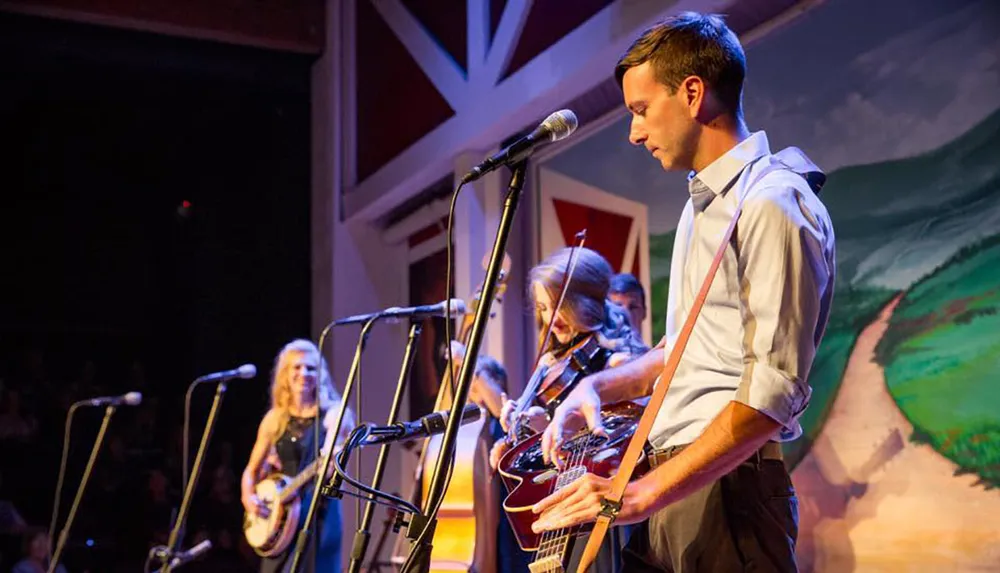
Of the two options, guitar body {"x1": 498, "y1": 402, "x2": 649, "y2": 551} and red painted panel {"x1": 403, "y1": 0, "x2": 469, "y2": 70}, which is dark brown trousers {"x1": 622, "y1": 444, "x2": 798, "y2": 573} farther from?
red painted panel {"x1": 403, "y1": 0, "x2": 469, "y2": 70}

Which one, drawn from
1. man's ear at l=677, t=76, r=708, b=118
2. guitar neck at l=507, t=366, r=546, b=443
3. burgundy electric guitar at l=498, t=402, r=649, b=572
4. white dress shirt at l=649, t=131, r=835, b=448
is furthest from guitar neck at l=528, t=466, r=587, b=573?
guitar neck at l=507, t=366, r=546, b=443

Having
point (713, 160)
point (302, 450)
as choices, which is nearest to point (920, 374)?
point (713, 160)

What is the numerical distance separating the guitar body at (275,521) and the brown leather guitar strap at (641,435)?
406 centimetres

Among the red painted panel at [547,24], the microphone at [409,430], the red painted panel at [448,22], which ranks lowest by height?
the microphone at [409,430]

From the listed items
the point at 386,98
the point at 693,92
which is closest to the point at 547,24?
the point at 386,98

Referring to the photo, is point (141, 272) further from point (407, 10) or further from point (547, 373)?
point (547, 373)

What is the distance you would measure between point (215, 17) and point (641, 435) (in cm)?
770

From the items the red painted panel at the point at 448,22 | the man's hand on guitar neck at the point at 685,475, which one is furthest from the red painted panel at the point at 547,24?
the man's hand on guitar neck at the point at 685,475

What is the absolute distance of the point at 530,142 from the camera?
1.84 m

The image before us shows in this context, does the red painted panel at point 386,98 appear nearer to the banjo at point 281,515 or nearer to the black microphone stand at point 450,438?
the banjo at point 281,515

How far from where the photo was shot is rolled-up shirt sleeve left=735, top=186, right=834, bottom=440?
1539 mm

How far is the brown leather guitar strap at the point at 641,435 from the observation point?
1.53 meters

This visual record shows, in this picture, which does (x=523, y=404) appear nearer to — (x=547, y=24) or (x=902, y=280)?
(x=902, y=280)

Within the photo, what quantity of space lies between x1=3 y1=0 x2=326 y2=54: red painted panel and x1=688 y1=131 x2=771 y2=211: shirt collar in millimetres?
7350
